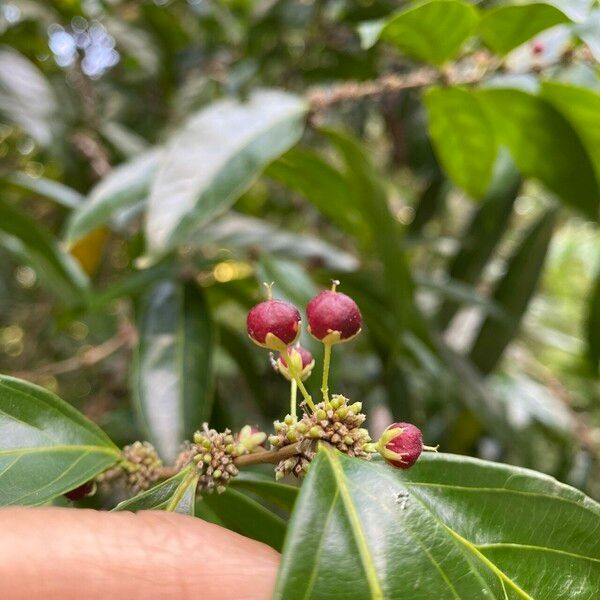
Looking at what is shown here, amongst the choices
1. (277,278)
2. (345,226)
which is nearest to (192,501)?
(277,278)

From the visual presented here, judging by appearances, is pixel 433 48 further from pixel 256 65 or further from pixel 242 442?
pixel 256 65

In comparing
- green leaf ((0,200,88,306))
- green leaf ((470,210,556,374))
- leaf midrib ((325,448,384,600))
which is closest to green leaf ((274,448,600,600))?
leaf midrib ((325,448,384,600))

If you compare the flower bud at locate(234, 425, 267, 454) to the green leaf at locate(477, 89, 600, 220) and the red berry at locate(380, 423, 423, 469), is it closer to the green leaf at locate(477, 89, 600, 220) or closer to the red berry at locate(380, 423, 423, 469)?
the red berry at locate(380, 423, 423, 469)

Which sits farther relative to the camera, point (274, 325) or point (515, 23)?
point (515, 23)

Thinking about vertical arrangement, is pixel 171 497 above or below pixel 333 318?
below

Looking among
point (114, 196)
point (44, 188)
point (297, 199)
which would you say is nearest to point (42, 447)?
point (114, 196)

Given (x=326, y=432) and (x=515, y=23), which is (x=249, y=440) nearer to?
(x=326, y=432)

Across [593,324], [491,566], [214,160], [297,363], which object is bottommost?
[593,324]

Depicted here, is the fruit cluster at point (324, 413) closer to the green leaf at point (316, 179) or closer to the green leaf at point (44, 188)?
the green leaf at point (316, 179)
